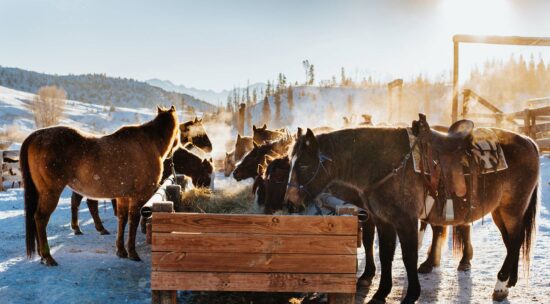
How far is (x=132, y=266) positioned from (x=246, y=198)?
181 centimetres

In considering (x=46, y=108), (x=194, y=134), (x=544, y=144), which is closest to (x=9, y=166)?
(x=194, y=134)

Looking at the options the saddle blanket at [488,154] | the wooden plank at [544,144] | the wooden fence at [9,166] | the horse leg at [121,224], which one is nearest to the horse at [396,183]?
the saddle blanket at [488,154]

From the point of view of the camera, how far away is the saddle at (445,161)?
4.48 m

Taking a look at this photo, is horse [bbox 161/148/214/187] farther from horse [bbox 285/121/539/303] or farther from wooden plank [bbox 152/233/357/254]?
wooden plank [bbox 152/233/357/254]

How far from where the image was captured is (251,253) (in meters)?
3.44

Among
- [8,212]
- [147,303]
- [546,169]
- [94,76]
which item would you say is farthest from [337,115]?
[94,76]

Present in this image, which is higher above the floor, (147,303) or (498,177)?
(498,177)

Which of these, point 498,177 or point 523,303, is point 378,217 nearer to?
point 498,177

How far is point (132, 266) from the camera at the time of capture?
579 centimetres

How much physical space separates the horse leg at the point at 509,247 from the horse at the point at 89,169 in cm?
464

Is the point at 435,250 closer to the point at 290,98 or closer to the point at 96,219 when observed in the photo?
the point at 96,219

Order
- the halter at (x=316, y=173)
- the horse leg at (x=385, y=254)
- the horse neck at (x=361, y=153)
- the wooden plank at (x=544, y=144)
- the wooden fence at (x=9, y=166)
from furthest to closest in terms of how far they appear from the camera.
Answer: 1. the wooden fence at (x=9, y=166)
2. the wooden plank at (x=544, y=144)
3. the horse leg at (x=385, y=254)
4. the horse neck at (x=361, y=153)
5. the halter at (x=316, y=173)

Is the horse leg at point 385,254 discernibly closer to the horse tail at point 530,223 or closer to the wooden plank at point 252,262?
the wooden plank at point 252,262

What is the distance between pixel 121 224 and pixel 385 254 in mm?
3704
